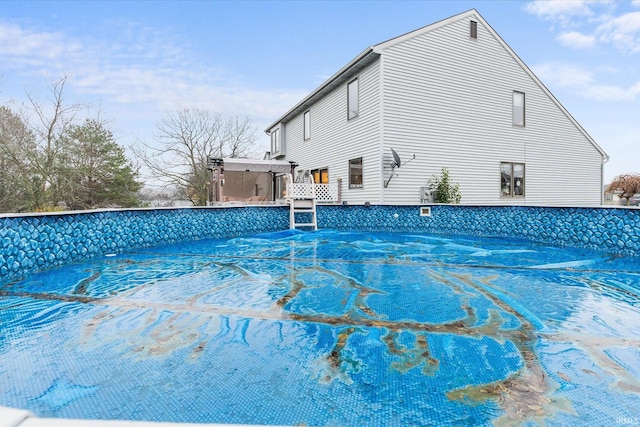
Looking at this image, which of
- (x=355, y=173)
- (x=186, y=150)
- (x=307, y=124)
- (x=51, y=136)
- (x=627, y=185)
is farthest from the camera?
(x=186, y=150)

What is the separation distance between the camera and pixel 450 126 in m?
11.3

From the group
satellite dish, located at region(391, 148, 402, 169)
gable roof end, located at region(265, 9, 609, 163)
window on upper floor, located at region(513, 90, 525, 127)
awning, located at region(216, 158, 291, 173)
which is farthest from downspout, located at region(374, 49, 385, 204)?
window on upper floor, located at region(513, 90, 525, 127)

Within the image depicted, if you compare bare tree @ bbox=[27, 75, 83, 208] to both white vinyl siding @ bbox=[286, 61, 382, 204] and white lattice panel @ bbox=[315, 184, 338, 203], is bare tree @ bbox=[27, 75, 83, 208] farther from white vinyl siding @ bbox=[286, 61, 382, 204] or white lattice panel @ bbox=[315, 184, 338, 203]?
white lattice panel @ bbox=[315, 184, 338, 203]

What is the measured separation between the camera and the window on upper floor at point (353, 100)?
1136cm

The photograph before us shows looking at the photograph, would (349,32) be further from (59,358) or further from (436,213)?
(59,358)

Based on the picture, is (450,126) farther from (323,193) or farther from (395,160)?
(323,193)

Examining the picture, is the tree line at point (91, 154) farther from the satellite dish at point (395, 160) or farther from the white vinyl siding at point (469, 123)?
the white vinyl siding at point (469, 123)

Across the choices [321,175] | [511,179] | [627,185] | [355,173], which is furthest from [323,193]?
[627,185]

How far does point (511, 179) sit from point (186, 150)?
17.4 metres

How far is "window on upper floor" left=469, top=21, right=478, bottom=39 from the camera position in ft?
38.3

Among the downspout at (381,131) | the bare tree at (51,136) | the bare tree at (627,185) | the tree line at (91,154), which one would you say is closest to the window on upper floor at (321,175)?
the downspout at (381,131)

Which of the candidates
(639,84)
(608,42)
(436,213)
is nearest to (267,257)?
(436,213)

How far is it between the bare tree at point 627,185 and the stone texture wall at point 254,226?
598 inches

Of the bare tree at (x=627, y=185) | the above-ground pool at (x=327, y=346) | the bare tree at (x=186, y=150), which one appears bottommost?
the above-ground pool at (x=327, y=346)
